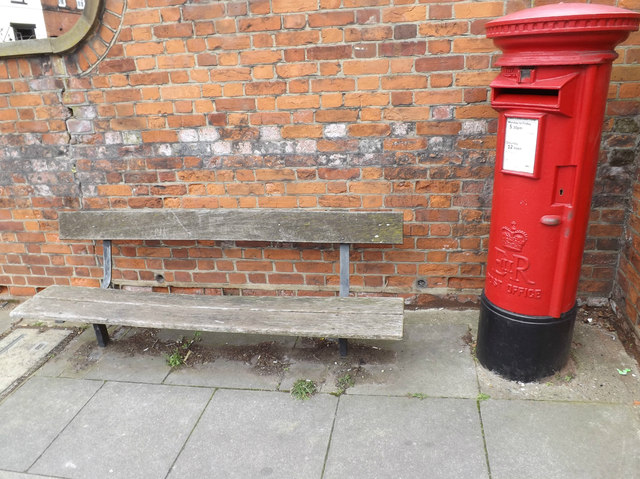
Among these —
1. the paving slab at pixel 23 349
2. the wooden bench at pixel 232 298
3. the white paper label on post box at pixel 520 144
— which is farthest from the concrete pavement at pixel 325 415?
the white paper label on post box at pixel 520 144

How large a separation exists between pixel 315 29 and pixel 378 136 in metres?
0.79

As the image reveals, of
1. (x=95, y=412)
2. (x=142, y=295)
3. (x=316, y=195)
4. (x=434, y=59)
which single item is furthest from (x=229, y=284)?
(x=434, y=59)

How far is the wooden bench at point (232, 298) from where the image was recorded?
2814 mm

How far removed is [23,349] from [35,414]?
872 mm

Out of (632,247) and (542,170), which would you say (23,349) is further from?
(632,247)

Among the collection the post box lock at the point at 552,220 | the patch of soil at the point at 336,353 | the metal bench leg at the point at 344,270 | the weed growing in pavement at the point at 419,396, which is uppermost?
the post box lock at the point at 552,220

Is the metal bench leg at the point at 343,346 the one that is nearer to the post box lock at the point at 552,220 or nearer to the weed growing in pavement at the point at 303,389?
the weed growing in pavement at the point at 303,389

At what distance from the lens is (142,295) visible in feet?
10.8

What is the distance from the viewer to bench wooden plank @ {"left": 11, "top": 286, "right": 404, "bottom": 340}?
2.75 m

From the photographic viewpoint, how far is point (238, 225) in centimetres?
336

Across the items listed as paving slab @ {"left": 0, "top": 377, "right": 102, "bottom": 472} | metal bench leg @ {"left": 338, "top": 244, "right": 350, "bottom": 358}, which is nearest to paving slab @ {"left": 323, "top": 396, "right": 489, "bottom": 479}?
metal bench leg @ {"left": 338, "top": 244, "right": 350, "bottom": 358}

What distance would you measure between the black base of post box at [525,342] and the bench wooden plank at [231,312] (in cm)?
55

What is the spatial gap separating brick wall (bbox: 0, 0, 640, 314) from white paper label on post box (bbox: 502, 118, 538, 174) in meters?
0.68

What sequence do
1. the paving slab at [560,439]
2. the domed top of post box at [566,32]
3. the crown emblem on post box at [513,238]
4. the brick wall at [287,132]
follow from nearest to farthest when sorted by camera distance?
the domed top of post box at [566,32] → the paving slab at [560,439] → the crown emblem on post box at [513,238] → the brick wall at [287,132]
